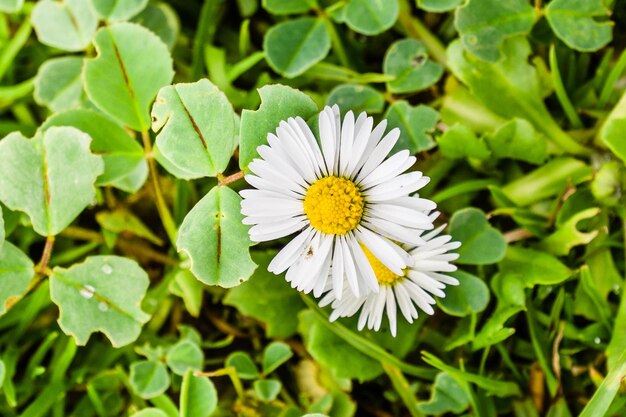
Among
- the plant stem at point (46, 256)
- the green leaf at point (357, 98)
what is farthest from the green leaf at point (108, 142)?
the green leaf at point (357, 98)

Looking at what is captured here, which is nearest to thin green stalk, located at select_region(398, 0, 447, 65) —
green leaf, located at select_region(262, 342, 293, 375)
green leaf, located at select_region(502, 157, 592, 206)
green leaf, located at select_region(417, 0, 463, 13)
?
green leaf, located at select_region(417, 0, 463, 13)

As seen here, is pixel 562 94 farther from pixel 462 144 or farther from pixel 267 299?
pixel 267 299

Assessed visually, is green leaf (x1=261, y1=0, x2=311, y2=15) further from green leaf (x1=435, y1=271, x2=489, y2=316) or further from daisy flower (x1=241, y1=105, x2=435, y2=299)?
green leaf (x1=435, y1=271, x2=489, y2=316)

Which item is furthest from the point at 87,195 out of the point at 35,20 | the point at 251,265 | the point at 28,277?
the point at 35,20

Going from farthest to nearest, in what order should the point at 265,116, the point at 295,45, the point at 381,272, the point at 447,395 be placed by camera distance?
the point at 295,45
the point at 447,395
the point at 381,272
the point at 265,116

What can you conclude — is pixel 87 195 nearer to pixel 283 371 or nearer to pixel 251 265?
pixel 251 265

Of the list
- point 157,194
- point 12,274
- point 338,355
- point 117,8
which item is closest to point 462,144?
point 338,355
